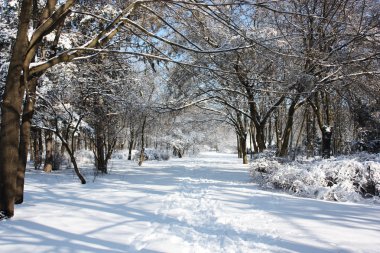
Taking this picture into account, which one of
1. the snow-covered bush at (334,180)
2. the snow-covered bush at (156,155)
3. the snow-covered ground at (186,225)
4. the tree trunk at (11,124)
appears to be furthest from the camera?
the snow-covered bush at (156,155)

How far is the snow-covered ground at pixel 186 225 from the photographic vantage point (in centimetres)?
460

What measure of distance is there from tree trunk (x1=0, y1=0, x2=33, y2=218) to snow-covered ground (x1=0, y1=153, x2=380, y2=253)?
460 millimetres

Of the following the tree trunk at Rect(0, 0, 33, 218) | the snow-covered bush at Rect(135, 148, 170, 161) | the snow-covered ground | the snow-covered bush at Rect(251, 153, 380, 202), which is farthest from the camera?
the snow-covered bush at Rect(135, 148, 170, 161)

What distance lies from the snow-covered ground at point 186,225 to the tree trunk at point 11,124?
46cm

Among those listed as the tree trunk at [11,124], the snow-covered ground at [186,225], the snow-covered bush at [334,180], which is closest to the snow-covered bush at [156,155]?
the snow-covered bush at [334,180]

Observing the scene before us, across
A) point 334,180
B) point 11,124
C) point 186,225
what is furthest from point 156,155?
point 186,225

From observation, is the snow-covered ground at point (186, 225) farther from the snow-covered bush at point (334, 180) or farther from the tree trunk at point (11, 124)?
the snow-covered bush at point (334, 180)

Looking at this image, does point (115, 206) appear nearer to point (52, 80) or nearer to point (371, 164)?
point (371, 164)

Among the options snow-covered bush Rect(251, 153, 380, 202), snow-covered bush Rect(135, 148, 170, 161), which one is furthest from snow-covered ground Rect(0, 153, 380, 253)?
snow-covered bush Rect(135, 148, 170, 161)

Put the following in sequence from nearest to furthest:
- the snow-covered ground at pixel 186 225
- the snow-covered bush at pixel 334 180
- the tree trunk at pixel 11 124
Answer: the snow-covered ground at pixel 186 225
the tree trunk at pixel 11 124
the snow-covered bush at pixel 334 180

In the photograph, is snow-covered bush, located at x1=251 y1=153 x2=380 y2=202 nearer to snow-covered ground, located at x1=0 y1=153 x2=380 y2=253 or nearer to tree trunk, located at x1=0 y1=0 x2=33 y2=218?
snow-covered ground, located at x1=0 y1=153 x2=380 y2=253

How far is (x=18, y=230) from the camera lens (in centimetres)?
526

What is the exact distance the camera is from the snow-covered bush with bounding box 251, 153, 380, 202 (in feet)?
29.3

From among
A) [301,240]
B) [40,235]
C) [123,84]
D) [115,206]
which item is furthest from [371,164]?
[123,84]
